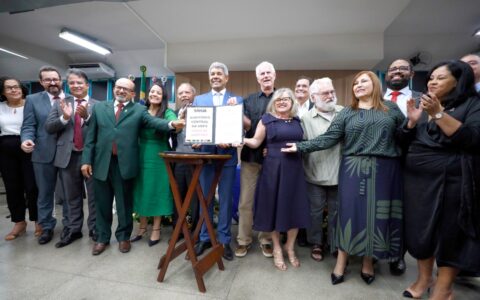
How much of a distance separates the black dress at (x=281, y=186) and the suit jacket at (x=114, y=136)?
966 mm

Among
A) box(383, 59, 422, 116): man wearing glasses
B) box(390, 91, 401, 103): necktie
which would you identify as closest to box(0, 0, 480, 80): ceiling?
box(383, 59, 422, 116): man wearing glasses

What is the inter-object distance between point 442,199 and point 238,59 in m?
4.76

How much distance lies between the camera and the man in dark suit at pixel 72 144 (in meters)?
2.34

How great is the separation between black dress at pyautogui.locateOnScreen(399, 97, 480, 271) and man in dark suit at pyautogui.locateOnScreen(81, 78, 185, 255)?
5.86ft

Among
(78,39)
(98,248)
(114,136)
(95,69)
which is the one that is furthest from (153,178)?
(95,69)

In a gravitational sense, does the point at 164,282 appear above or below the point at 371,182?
below

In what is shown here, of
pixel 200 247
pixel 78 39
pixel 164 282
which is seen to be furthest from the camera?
→ pixel 78 39

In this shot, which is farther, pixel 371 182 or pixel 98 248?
pixel 98 248

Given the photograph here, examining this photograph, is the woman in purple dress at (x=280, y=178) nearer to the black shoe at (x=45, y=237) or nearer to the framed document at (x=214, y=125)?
the framed document at (x=214, y=125)

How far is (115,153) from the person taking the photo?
2152 mm

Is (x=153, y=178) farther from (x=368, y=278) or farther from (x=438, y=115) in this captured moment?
(x=438, y=115)

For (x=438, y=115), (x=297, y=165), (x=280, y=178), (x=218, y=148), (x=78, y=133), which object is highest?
(x=438, y=115)

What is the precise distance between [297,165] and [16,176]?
2.95 m

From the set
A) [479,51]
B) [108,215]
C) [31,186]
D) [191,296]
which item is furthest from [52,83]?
[479,51]
